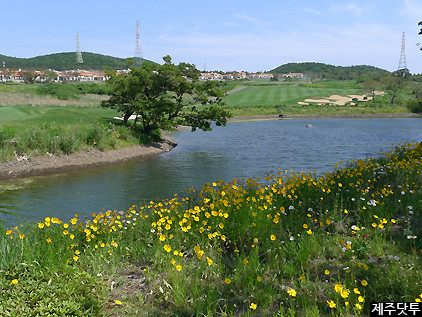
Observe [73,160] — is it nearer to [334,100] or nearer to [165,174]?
[165,174]

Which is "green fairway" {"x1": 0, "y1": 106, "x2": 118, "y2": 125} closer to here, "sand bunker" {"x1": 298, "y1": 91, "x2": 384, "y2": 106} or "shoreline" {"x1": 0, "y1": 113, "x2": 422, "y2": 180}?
"shoreline" {"x1": 0, "y1": 113, "x2": 422, "y2": 180}

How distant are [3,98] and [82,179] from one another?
89.0 ft

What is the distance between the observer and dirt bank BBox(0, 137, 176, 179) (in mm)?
16703

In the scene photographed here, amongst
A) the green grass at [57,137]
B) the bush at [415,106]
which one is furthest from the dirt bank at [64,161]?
the bush at [415,106]

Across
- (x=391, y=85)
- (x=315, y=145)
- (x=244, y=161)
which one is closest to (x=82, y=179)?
(x=244, y=161)

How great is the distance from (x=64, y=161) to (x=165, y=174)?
582cm

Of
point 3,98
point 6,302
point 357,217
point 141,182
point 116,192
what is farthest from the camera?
point 3,98

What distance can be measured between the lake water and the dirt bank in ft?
2.71

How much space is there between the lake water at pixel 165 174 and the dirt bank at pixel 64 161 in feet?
2.71

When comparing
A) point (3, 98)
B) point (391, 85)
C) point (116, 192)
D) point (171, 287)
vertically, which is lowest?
point (116, 192)

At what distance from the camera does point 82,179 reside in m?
16.3

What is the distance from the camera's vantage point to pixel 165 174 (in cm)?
1752

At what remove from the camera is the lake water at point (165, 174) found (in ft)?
39.7

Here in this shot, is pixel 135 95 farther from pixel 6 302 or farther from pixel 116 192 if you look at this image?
pixel 6 302
